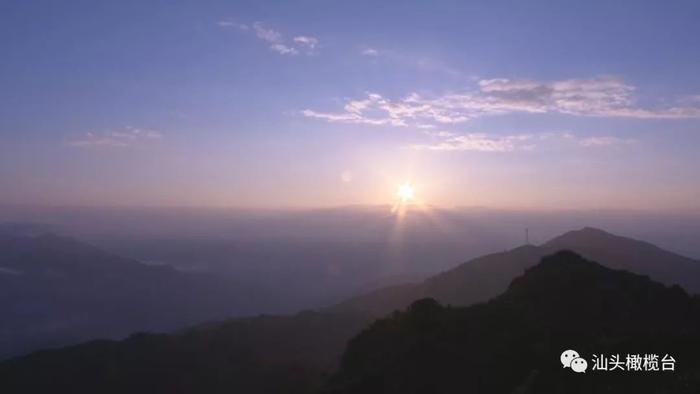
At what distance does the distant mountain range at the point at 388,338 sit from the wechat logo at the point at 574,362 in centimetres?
73

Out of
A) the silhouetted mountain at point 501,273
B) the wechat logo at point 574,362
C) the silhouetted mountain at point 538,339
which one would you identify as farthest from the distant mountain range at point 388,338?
the wechat logo at point 574,362

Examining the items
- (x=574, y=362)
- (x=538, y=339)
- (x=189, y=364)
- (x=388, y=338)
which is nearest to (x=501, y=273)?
(x=189, y=364)

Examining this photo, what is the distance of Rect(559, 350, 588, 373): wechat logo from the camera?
19691 mm

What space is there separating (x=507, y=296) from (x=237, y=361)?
33.1 m

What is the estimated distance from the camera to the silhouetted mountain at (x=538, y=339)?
19562 millimetres

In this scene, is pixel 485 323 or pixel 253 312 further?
pixel 253 312

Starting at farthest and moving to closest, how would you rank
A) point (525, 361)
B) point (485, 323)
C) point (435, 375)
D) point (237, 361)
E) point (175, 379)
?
1. point (237, 361)
2. point (175, 379)
3. point (485, 323)
4. point (435, 375)
5. point (525, 361)

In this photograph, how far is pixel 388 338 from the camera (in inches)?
1415

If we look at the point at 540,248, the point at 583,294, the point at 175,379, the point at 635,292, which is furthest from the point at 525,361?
the point at 540,248

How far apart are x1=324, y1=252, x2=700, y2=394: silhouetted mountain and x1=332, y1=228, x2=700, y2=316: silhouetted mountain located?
159 feet

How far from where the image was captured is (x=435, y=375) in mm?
28047

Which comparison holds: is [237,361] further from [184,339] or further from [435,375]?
[435,375]

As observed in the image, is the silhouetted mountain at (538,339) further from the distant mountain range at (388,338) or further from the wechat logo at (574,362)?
Answer: the wechat logo at (574,362)

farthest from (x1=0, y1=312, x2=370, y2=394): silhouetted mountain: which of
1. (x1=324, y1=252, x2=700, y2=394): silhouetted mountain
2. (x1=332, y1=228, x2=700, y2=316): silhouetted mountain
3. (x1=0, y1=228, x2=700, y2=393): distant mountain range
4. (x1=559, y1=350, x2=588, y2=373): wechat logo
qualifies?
(x1=559, y1=350, x2=588, y2=373): wechat logo
